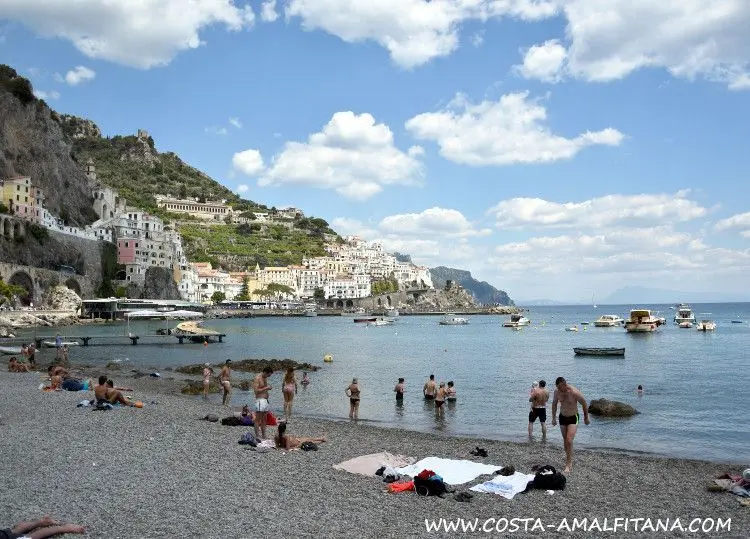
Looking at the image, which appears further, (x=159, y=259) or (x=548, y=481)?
(x=159, y=259)

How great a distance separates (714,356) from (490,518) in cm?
5002

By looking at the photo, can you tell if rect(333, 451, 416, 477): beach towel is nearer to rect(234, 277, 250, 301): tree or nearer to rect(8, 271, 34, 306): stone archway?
rect(8, 271, 34, 306): stone archway

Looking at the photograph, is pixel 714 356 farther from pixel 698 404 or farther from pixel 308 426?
pixel 308 426

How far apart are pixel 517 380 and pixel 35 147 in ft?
297

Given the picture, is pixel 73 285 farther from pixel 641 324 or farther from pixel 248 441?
pixel 248 441

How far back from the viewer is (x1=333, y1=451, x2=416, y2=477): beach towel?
39.0ft

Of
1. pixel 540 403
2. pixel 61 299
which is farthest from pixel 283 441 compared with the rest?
pixel 61 299

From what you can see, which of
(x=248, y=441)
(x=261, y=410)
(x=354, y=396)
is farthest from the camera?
(x=354, y=396)

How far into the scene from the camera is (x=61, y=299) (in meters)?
91.1

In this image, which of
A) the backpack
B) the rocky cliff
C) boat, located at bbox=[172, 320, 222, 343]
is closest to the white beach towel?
the backpack

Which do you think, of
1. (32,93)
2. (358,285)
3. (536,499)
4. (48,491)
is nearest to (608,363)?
(536,499)

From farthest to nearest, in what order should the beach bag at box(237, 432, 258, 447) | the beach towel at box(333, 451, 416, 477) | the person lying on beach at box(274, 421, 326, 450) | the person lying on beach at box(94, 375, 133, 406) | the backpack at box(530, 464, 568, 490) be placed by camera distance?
the person lying on beach at box(94, 375, 133, 406) < the beach bag at box(237, 432, 258, 447) < the person lying on beach at box(274, 421, 326, 450) < the beach towel at box(333, 451, 416, 477) < the backpack at box(530, 464, 568, 490)

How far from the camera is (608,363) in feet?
153

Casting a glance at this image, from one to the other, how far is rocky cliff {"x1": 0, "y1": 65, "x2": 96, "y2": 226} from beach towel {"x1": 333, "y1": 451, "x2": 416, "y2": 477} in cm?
9636
